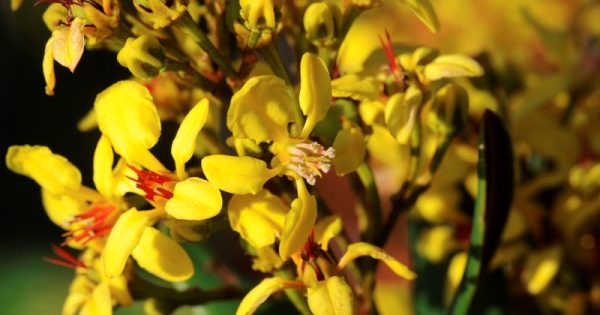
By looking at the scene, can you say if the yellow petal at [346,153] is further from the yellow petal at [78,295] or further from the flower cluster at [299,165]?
the yellow petal at [78,295]

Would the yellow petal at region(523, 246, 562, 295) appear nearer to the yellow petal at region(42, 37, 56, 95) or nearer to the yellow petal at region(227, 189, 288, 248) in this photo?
the yellow petal at region(227, 189, 288, 248)

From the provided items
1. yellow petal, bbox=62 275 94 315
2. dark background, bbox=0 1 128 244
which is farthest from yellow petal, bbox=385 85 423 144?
dark background, bbox=0 1 128 244

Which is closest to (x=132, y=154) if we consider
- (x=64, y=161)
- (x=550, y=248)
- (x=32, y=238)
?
(x=64, y=161)

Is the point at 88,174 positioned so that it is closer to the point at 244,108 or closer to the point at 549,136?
the point at 549,136

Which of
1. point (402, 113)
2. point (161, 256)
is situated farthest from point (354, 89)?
point (161, 256)

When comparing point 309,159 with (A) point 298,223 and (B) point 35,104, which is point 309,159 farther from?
(B) point 35,104

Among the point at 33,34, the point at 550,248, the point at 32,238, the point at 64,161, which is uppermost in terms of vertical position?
the point at 64,161
